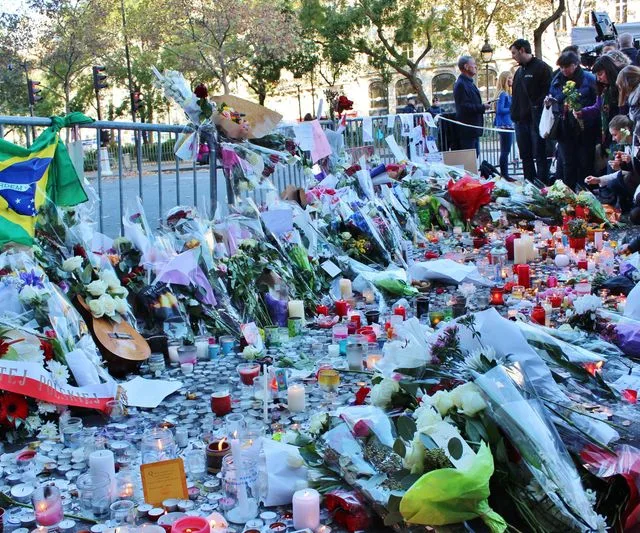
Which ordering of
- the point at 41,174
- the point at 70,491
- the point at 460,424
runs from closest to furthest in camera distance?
the point at 460,424, the point at 70,491, the point at 41,174

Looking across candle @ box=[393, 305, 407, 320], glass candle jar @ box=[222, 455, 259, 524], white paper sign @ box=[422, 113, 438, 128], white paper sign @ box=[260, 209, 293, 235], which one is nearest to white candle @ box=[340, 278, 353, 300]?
white paper sign @ box=[260, 209, 293, 235]

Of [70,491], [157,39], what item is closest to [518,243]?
[70,491]

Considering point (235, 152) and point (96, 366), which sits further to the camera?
point (235, 152)

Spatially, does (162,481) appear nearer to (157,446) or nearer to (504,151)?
(157,446)

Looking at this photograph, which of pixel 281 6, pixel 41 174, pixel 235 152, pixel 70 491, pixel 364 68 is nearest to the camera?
pixel 70 491

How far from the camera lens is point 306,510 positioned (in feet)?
8.35

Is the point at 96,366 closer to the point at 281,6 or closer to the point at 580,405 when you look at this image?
the point at 580,405

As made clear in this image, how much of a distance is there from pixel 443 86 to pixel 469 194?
32.9 m

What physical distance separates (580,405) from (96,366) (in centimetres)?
249

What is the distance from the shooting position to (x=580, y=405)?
2.64 meters

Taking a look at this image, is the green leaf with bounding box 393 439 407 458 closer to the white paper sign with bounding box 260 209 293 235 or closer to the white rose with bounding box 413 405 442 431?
the white rose with bounding box 413 405 442 431

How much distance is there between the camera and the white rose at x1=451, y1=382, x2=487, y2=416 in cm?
246

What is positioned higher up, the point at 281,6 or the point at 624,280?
the point at 281,6

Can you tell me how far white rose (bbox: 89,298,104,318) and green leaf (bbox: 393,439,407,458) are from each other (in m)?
2.38
